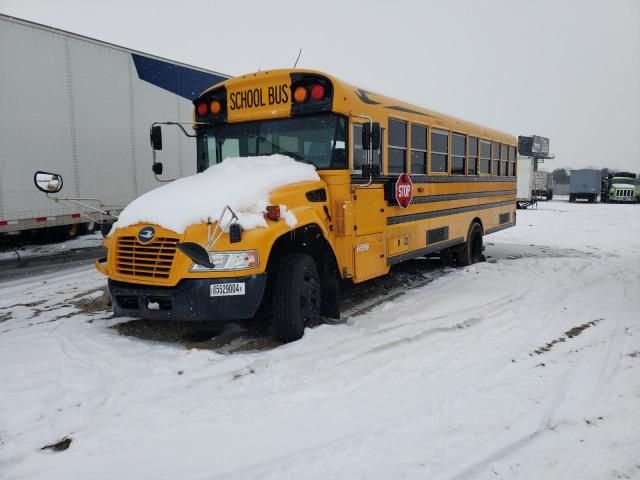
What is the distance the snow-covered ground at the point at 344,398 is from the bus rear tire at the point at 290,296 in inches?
6.1

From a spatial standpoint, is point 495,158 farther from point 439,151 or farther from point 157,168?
point 157,168

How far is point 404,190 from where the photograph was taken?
6.50 metres

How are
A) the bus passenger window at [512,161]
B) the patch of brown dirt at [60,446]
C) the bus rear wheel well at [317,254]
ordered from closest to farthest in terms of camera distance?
the patch of brown dirt at [60,446], the bus rear wheel well at [317,254], the bus passenger window at [512,161]

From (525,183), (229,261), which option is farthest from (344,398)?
(525,183)

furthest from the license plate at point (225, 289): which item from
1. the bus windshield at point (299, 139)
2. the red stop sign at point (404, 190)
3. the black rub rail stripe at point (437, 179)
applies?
the red stop sign at point (404, 190)

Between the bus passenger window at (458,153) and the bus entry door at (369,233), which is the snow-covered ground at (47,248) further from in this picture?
the bus passenger window at (458,153)

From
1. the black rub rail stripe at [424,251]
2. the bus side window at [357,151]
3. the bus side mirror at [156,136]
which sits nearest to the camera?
the bus side window at [357,151]

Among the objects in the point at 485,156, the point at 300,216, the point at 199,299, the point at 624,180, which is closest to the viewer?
the point at 199,299

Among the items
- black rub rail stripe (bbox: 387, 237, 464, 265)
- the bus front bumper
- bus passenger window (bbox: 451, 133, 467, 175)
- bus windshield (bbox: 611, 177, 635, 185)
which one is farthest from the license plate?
bus windshield (bbox: 611, 177, 635, 185)

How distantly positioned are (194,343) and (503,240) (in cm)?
1131

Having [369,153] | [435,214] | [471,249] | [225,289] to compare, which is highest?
[369,153]

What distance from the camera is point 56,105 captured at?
9.69 metres

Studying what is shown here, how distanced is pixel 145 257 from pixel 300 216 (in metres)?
1.41

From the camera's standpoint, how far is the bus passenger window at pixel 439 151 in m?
7.51
